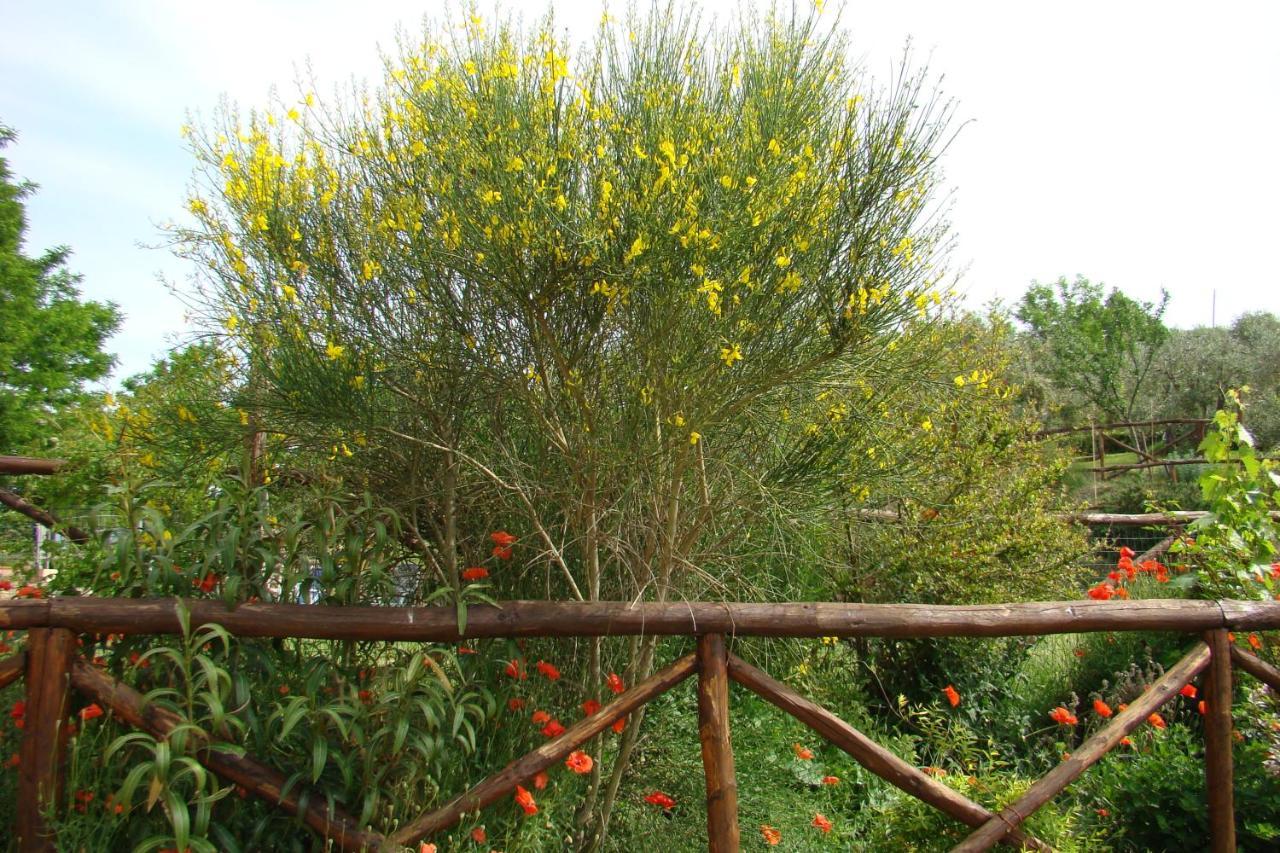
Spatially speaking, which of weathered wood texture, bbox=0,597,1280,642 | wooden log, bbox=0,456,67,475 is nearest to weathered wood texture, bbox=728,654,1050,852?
weathered wood texture, bbox=0,597,1280,642

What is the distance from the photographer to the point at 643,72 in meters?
2.84

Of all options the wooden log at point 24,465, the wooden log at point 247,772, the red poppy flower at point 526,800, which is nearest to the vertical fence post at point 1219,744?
the red poppy flower at point 526,800

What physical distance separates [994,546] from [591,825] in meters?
3.01

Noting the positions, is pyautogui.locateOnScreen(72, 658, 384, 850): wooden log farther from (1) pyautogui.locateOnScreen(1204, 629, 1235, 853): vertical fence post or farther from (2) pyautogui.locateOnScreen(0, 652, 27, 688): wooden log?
(1) pyautogui.locateOnScreen(1204, 629, 1235, 853): vertical fence post

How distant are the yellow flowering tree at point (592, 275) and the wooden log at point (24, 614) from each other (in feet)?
2.86

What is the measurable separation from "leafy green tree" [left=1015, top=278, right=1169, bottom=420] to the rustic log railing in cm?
2433

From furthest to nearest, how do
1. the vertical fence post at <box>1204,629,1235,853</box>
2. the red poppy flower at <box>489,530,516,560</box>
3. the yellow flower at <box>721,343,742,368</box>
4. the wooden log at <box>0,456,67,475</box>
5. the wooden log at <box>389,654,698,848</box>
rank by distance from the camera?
the wooden log at <box>0,456,67,475</box> → the vertical fence post at <box>1204,629,1235,853</box> → the red poppy flower at <box>489,530,516,560</box> → the yellow flower at <box>721,343,742,368</box> → the wooden log at <box>389,654,698,848</box>

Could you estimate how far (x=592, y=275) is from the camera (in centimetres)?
263

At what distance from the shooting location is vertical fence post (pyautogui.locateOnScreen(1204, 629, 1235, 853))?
10.1ft

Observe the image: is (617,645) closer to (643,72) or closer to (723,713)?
(723,713)

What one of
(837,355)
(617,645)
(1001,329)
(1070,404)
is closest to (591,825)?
(617,645)

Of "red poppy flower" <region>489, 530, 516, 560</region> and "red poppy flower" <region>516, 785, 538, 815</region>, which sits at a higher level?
"red poppy flower" <region>489, 530, 516, 560</region>

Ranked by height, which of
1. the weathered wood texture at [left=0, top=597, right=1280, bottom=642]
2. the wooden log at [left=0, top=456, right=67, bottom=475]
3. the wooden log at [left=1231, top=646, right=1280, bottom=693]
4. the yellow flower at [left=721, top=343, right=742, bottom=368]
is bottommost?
the wooden log at [left=1231, top=646, right=1280, bottom=693]

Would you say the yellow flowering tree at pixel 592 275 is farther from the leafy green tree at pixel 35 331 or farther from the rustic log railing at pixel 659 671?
the leafy green tree at pixel 35 331
